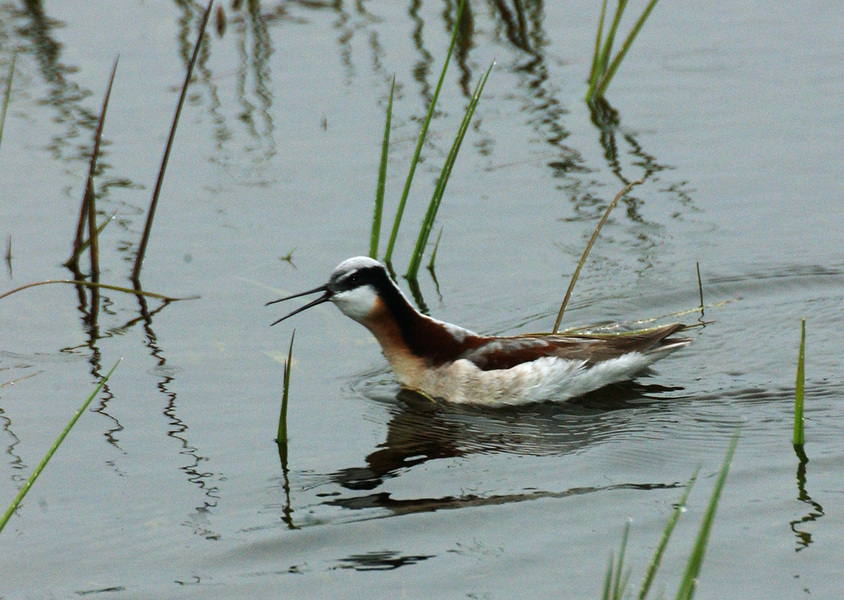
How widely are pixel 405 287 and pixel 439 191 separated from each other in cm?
113

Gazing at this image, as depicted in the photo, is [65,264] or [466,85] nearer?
[65,264]

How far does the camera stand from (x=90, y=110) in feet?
43.3

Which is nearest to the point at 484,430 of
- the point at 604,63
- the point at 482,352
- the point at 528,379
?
the point at 528,379

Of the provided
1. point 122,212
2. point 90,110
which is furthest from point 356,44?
point 122,212

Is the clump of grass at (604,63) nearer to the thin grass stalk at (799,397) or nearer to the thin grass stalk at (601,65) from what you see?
the thin grass stalk at (601,65)

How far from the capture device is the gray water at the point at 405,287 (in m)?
6.33

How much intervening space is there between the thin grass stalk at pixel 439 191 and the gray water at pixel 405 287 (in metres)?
0.31

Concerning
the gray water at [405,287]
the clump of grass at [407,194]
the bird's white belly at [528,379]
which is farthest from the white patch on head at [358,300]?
the clump of grass at [407,194]

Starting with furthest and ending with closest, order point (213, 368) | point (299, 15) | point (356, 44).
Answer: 1. point (299, 15)
2. point (356, 44)
3. point (213, 368)

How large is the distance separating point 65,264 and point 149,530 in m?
4.15

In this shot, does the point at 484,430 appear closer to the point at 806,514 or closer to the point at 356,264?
the point at 356,264

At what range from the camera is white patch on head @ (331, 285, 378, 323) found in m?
8.61

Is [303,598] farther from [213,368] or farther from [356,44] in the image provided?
[356,44]

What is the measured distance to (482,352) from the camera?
856 centimetres
